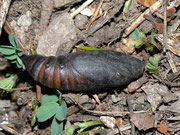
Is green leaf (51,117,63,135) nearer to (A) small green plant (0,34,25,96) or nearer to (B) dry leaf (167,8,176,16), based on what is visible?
(A) small green plant (0,34,25,96)

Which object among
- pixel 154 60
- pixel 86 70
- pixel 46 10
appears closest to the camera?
pixel 86 70

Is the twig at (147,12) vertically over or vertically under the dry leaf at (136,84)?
Result: over

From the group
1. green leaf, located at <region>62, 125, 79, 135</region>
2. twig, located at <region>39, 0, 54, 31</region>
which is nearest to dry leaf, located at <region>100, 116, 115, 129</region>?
green leaf, located at <region>62, 125, 79, 135</region>

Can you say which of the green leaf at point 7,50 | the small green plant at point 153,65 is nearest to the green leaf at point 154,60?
the small green plant at point 153,65

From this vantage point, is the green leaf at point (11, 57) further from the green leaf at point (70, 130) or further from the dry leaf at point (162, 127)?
the dry leaf at point (162, 127)

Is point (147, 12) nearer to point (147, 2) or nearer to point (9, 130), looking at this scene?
point (147, 2)

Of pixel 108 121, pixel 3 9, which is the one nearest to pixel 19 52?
pixel 3 9
